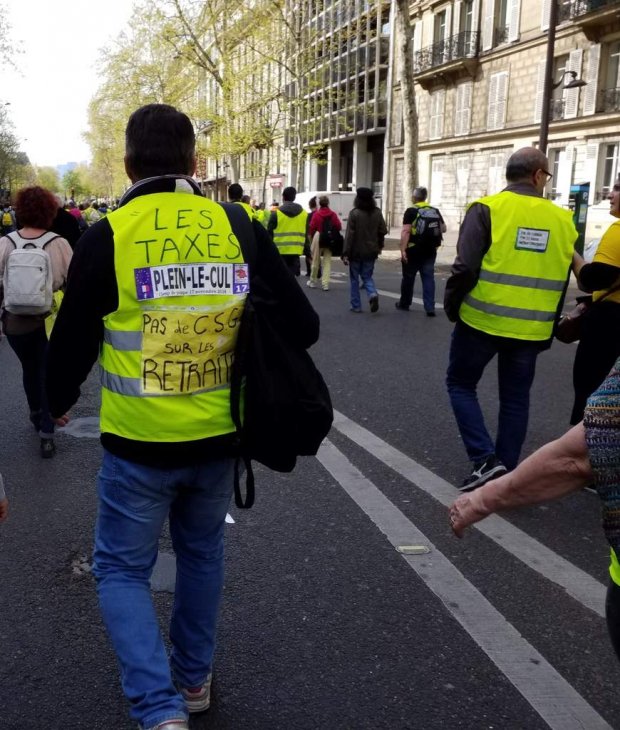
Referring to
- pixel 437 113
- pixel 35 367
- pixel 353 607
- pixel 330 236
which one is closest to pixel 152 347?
pixel 353 607

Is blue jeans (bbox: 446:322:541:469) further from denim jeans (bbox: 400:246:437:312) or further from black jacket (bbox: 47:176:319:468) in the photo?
denim jeans (bbox: 400:246:437:312)

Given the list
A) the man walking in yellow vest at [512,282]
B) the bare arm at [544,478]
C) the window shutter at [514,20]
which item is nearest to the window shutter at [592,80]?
the window shutter at [514,20]

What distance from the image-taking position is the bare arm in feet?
5.70

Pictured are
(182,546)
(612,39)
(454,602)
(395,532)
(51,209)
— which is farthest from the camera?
(612,39)

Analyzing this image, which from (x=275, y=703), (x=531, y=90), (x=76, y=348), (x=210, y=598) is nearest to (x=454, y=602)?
(x=275, y=703)

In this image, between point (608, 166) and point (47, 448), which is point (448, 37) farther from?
point (47, 448)

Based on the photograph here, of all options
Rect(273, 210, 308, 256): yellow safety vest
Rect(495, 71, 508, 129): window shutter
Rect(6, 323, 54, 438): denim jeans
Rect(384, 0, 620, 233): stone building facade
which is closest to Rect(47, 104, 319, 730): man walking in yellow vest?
Rect(6, 323, 54, 438): denim jeans

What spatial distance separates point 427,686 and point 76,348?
1581mm

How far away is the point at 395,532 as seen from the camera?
410cm

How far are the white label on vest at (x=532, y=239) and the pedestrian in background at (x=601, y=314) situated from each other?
10.3 inches

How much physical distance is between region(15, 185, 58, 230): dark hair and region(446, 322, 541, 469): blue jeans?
269cm

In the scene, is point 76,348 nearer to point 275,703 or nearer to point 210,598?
point 210,598

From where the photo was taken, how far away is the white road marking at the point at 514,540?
349cm

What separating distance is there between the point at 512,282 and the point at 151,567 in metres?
2.89
